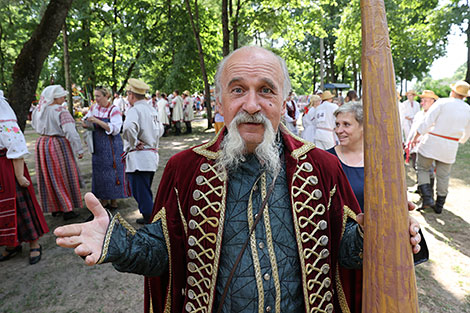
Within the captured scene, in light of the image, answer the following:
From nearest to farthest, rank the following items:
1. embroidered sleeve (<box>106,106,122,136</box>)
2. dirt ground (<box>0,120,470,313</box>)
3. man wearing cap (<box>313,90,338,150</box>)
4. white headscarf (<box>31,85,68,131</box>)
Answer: dirt ground (<box>0,120,470,313</box>) < white headscarf (<box>31,85,68,131</box>) < embroidered sleeve (<box>106,106,122,136</box>) < man wearing cap (<box>313,90,338,150</box>)

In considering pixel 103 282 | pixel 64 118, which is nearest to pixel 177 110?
pixel 64 118

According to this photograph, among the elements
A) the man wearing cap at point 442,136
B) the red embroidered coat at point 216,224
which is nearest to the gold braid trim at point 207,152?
the red embroidered coat at point 216,224

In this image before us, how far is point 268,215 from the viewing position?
144 cm

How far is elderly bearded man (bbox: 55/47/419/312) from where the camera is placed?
138 centimetres

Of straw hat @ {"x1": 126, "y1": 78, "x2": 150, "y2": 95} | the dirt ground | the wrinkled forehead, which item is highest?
straw hat @ {"x1": 126, "y1": 78, "x2": 150, "y2": 95}

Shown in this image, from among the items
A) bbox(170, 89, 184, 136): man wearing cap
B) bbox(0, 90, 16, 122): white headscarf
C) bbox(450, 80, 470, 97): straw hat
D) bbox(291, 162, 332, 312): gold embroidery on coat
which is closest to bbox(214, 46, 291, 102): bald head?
bbox(291, 162, 332, 312): gold embroidery on coat

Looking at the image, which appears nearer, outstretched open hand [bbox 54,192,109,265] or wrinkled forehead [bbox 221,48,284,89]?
outstretched open hand [bbox 54,192,109,265]

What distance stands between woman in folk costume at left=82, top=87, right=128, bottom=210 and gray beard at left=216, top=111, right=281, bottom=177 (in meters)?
4.29

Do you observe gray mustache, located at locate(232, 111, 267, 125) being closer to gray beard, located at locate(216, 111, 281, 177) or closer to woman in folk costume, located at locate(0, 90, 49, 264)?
gray beard, located at locate(216, 111, 281, 177)

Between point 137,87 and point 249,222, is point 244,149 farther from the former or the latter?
point 137,87

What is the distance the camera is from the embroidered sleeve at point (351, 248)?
4.50 ft

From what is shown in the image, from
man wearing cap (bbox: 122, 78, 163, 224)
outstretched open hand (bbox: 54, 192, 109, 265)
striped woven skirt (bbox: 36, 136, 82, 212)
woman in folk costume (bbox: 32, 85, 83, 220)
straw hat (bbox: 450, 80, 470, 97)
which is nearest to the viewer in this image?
outstretched open hand (bbox: 54, 192, 109, 265)

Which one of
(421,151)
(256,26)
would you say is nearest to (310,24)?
(256,26)

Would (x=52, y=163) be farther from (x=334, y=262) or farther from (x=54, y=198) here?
(x=334, y=262)
